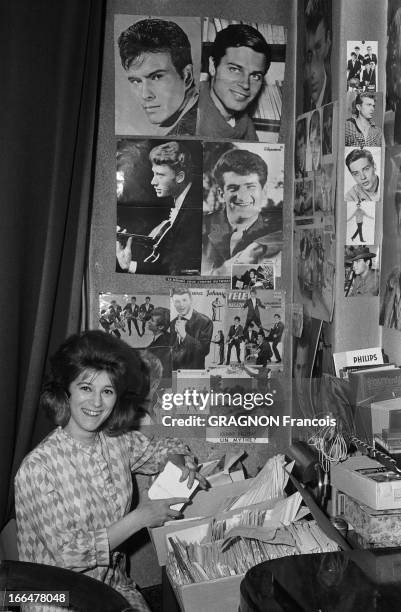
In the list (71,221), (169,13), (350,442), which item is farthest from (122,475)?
(169,13)

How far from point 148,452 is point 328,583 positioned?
976mm

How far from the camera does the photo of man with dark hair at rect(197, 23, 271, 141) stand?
2.36 meters

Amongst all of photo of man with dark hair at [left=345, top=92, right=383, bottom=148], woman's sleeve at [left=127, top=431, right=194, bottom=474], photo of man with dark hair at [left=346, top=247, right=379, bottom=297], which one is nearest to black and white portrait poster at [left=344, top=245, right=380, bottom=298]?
photo of man with dark hair at [left=346, top=247, right=379, bottom=297]

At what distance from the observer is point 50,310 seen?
7.02 ft

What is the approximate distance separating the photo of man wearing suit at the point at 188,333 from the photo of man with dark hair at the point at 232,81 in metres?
0.53

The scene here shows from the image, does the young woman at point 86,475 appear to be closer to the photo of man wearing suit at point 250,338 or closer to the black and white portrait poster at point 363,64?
the photo of man wearing suit at point 250,338

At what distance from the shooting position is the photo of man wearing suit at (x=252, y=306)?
246cm

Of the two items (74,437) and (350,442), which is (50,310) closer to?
(74,437)

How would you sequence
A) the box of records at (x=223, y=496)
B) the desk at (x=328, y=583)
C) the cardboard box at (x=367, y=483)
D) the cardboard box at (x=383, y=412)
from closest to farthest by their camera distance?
the desk at (x=328, y=583)
the cardboard box at (x=367, y=483)
the cardboard box at (x=383, y=412)
the box of records at (x=223, y=496)

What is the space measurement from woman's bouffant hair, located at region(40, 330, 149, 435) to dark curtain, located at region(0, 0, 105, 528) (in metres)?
0.22

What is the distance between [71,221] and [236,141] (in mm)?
580

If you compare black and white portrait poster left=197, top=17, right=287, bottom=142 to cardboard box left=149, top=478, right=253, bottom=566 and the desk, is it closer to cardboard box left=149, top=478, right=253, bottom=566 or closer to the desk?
cardboard box left=149, top=478, right=253, bottom=566

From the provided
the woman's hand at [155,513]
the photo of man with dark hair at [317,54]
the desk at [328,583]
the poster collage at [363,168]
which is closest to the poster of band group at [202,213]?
the photo of man with dark hair at [317,54]

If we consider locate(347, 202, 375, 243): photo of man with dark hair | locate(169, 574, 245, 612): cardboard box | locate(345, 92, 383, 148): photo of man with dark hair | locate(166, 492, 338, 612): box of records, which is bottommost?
locate(169, 574, 245, 612): cardboard box
